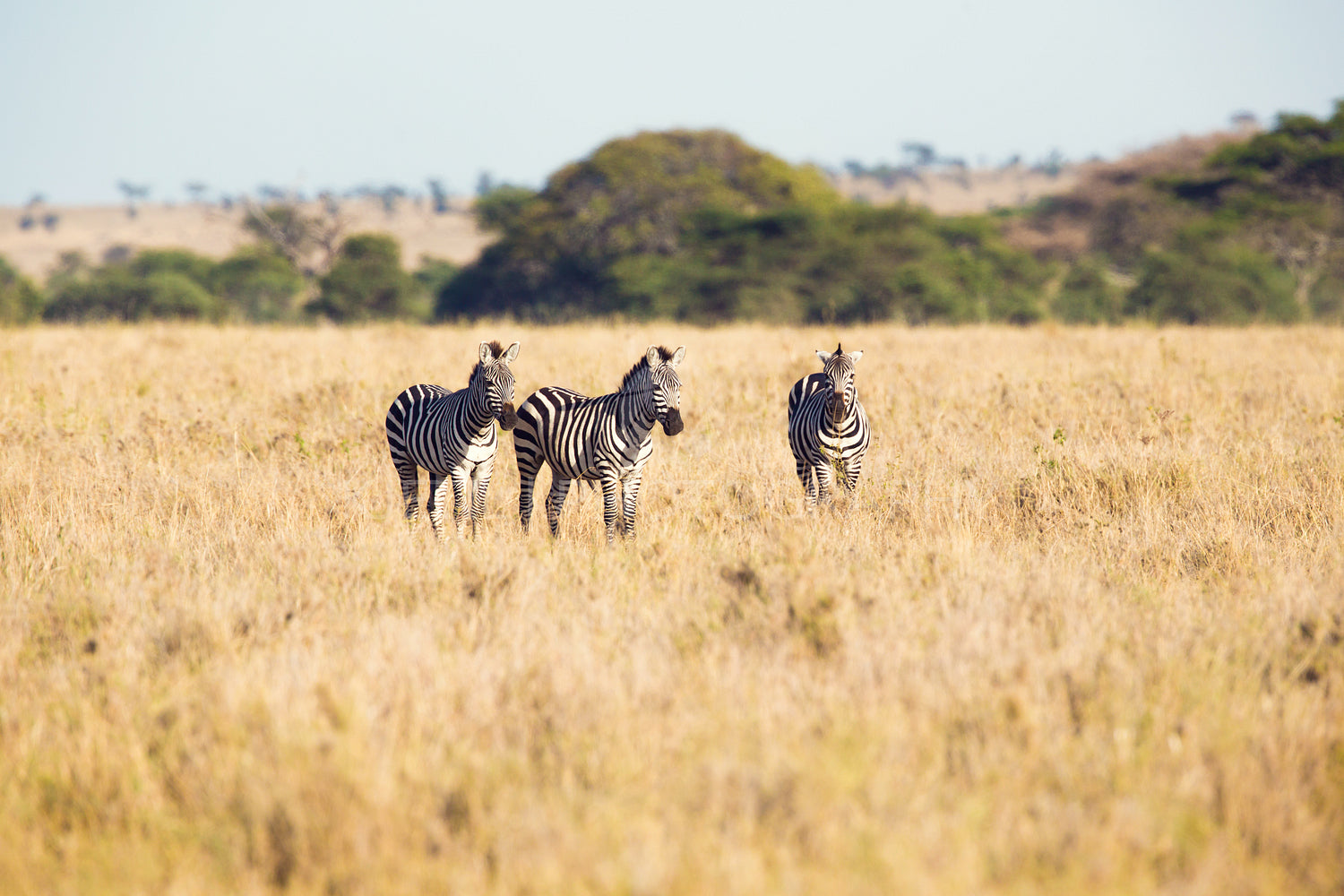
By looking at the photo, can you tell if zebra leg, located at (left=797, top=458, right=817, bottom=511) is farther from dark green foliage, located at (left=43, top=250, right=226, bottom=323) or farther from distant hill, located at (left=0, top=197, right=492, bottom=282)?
distant hill, located at (left=0, top=197, right=492, bottom=282)

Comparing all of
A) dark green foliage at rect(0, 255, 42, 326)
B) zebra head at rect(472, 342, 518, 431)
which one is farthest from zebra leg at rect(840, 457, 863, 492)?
dark green foliage at rect(0, 255, 42, 326)

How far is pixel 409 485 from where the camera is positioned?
23.9 ft

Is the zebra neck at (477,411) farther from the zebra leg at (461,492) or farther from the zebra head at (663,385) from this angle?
the zebra head at (663,385)

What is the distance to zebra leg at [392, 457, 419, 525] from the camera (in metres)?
7.20

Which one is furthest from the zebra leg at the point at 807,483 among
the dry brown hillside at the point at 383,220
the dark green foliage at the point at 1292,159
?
the dry brown hillside at the point at 383,220

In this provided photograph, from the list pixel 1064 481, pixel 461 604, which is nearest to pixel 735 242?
pixel 1064 481

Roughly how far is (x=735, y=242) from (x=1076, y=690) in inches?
1186

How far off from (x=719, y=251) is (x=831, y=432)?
27.1 meters

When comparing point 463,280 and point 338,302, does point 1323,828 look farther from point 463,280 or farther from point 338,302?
point 463,280

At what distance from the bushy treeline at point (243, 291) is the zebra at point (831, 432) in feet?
65.4

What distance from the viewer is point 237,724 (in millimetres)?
3561

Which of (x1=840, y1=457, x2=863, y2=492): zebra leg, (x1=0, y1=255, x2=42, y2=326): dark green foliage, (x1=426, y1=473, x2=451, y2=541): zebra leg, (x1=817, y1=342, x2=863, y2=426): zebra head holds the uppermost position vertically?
(x1=0, y1=255, x2=42, y2=326): dark green foliage

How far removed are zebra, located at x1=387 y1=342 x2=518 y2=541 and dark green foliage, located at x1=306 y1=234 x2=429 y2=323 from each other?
29212 mm

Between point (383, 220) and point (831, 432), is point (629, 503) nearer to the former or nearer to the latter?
point (831, 432)
